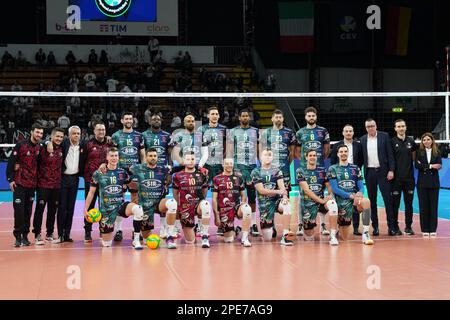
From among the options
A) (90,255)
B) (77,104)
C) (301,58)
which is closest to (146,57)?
(77,104)

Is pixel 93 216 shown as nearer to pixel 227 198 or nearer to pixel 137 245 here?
pixel 137 245

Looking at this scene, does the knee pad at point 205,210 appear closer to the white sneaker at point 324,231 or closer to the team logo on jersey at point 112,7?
the white sneaker at point 324,231

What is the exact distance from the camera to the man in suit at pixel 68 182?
31.5ft

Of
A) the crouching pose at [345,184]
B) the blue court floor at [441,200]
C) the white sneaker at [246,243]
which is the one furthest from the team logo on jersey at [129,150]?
the blue court floor at [441,200]

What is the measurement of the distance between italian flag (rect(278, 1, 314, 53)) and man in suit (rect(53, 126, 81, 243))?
798 inches

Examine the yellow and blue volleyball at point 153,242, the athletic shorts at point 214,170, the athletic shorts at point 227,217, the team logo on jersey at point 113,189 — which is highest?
the athletic shorts at point 214,170

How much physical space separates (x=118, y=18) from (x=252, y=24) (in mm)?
5983

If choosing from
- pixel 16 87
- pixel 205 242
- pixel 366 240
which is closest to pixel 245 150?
pixel 205 242

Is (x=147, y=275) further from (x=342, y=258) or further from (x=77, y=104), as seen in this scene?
(x=77, y=104)

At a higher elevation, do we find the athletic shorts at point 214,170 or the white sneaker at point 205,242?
the athletic shorts at point 214,170

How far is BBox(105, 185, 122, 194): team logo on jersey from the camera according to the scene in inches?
365

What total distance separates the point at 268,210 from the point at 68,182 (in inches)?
119

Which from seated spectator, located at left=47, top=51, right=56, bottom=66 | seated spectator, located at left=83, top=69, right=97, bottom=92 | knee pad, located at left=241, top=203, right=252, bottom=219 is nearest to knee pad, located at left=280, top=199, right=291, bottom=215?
knee pad, located at left=241, top=203, right=252, bottom=219

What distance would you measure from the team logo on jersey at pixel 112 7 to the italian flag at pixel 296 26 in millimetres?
6889
